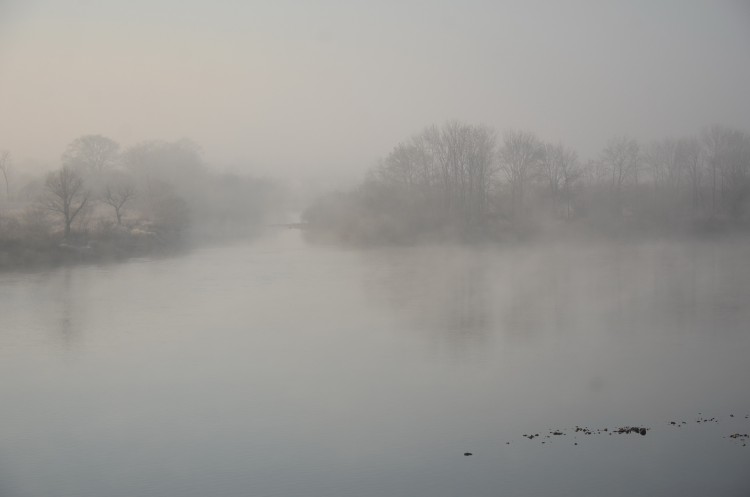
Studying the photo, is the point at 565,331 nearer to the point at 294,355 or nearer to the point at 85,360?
the point at 294,355

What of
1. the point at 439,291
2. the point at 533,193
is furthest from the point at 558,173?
the point at 439,291

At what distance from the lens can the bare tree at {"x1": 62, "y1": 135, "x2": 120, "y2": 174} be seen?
806 inches

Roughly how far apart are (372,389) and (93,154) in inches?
750

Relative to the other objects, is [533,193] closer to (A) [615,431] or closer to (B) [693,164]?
(B) [693,164]

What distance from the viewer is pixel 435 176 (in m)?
21.3

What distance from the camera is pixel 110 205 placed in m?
17.8

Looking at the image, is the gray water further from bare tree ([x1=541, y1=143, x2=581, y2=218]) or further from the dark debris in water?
bare tree ([x1=541, y1=143, x2=581, y2=218])

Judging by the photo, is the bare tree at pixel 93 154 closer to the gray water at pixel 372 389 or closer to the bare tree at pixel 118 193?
the bare tree at pixel 118 193

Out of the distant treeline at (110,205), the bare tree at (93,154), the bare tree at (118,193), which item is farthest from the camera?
the bare tree at (93,154)

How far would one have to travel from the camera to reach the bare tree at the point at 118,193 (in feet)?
55.0

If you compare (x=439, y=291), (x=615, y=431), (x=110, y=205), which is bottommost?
(x=615, y=431)

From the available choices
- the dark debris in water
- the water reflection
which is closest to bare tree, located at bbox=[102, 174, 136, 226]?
the water reflection

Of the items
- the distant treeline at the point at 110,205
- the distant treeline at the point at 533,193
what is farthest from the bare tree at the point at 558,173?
the distant treeline at the point at 110,205

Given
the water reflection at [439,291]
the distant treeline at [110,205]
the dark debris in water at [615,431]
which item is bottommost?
the dark debris in water at [615,431]
